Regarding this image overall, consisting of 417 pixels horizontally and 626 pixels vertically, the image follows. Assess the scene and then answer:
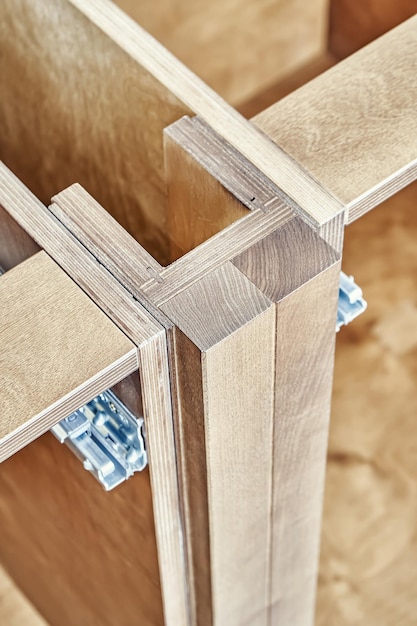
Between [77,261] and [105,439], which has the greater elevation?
[77,261]

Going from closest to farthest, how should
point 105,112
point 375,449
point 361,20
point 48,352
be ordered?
point 48,352 → point 105,112 → point 375,449 → point 361,20

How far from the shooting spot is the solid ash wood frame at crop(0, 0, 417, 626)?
615 millimetres

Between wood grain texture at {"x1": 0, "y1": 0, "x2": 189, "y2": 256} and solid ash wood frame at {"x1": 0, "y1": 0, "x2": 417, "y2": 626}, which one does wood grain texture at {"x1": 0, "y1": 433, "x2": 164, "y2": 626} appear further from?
wood grain texture at {"x1": 0, "y1": 0, "x2": 189, "y2": 256}

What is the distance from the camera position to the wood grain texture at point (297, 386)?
24.6 inches

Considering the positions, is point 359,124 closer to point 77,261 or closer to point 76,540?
point 77,261

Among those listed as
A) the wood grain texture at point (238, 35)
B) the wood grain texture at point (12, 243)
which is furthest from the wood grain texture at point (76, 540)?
the wood grain texture at point (238, 35)

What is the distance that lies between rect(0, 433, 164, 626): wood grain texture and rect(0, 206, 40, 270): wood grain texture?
0.46 ft

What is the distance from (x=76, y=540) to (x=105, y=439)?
0.63ft

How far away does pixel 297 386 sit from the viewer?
707mm

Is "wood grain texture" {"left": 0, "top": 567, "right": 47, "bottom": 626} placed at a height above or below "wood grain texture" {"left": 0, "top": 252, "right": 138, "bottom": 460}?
below

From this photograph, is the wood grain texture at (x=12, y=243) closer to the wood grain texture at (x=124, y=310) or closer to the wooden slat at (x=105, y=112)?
the wood grain texture at (x=124, y=310)

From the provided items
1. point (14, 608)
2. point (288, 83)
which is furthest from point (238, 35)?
point (14, 608)

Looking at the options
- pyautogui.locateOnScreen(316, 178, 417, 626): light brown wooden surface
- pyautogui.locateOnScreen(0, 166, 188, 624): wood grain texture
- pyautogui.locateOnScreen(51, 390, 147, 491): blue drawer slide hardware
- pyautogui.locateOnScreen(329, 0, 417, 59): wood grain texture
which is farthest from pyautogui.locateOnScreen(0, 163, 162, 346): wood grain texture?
pyautogui.locateOnScreen(329, 0, 417, 59): wood grain texture

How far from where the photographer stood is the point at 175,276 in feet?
2.05
